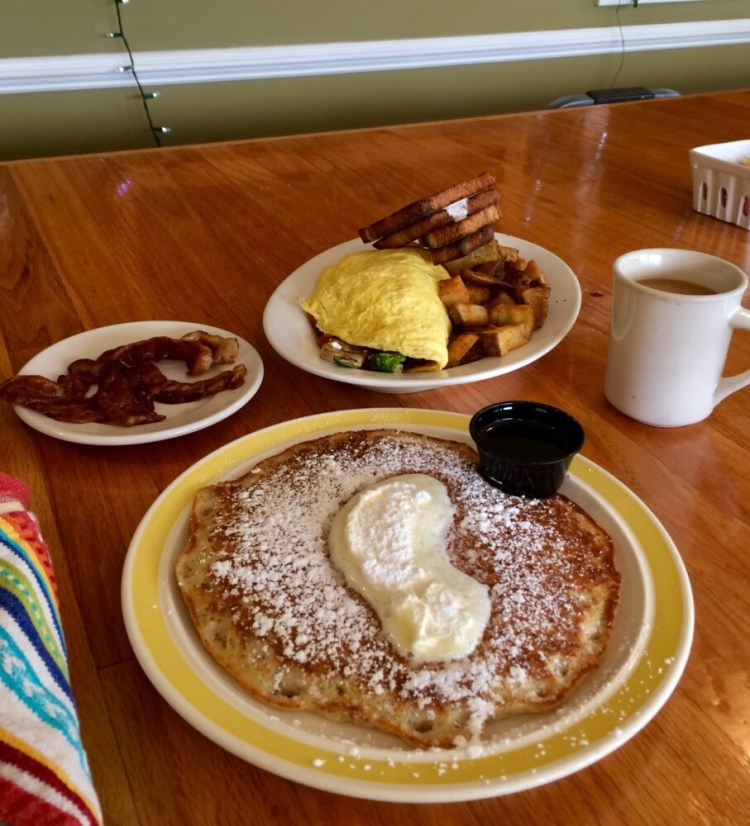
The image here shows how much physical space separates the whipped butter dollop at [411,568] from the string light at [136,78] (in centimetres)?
291

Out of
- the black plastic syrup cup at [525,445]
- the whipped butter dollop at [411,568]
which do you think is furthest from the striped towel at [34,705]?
the black plastic syrup cup at [525,445]

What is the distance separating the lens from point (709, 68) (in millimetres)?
4340

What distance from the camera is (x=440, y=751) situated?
589 mm

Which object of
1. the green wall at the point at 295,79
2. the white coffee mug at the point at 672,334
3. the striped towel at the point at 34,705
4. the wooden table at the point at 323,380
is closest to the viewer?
the striped towel at the point at 34,705

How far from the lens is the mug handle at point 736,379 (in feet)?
3.22

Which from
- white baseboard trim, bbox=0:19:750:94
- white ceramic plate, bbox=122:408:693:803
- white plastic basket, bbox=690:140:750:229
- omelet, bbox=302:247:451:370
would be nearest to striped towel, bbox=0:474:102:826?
white ceramic plate, bbox=122:408:693:803

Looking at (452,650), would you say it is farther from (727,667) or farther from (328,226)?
(328,226)

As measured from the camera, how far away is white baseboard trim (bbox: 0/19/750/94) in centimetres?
299

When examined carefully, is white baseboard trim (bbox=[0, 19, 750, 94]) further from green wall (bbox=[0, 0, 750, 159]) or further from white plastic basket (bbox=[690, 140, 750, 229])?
white plastic basket (bbox=[690, 140, 750, 229])

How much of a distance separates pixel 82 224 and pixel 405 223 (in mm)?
925

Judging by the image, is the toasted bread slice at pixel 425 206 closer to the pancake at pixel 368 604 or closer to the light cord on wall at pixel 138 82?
the pancake at pixel 368 604

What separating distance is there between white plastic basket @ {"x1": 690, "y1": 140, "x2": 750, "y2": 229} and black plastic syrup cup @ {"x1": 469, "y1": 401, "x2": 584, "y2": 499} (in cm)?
110

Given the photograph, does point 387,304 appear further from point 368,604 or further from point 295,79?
point 295,79

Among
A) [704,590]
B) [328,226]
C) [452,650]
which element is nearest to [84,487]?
[452,650]
